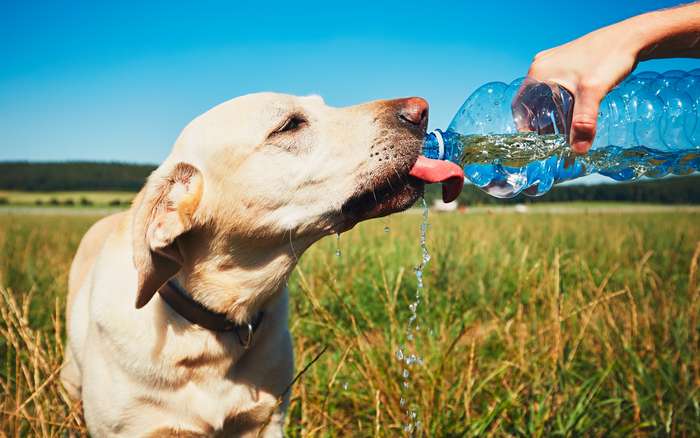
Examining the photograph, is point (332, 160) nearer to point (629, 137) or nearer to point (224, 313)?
point (224, 313)

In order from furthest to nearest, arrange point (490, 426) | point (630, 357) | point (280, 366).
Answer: point (630, 357), point (490, 426), point (280, 366)

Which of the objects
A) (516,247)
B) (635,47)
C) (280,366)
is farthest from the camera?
(516,247)

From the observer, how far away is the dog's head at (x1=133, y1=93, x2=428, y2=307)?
1.98 meters

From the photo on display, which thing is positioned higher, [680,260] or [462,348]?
[462,348]

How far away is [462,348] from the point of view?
308 centimetres

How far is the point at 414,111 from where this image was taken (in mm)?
2035

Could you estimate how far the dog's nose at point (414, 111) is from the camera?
203 centimetres

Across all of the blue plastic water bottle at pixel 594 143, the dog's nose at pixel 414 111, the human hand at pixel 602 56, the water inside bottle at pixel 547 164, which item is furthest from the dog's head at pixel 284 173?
the human hand at pixel 602 56

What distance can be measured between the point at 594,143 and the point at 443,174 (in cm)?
80

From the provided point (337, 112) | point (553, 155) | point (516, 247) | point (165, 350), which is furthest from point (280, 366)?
point (516, 247)

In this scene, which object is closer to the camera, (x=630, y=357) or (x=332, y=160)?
(x=332, y=160)

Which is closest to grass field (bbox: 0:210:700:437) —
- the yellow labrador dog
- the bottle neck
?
the yellow labrador dog

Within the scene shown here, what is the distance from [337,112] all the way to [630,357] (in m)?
2.10

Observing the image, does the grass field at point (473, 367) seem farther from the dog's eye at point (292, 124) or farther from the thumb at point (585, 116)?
the thumb at point (585, 116)
